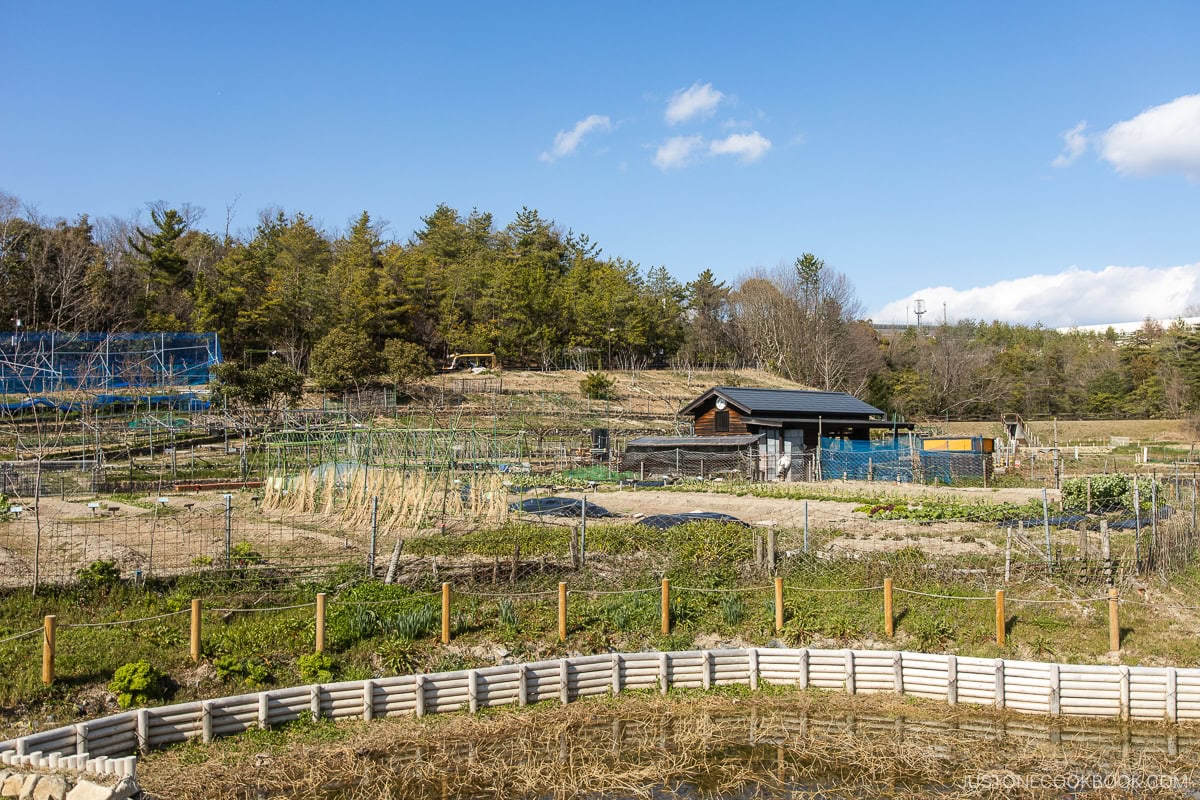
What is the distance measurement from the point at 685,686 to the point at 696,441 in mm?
22822

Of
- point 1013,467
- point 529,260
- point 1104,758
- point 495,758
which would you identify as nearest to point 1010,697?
point 1104,758

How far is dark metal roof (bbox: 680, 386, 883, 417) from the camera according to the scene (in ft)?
122

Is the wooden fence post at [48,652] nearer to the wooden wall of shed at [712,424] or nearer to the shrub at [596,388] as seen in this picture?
the wooden wall of shed at [712,424]

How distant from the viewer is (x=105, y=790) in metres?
8.02

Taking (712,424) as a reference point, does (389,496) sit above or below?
below

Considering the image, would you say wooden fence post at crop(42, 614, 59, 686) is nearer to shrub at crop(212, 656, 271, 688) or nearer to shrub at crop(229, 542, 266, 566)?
shrub at crop(212, 656, 271, 688)

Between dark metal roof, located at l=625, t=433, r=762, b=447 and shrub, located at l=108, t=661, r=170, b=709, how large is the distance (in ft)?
81.5

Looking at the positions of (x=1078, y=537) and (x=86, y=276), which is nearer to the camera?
(x=1078, y=537)

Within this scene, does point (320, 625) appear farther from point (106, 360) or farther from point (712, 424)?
point (106, 360)

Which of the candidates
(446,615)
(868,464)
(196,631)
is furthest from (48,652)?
(868,464)

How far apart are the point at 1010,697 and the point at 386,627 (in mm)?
8377

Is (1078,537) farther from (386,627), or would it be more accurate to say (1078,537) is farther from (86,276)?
(86,276)

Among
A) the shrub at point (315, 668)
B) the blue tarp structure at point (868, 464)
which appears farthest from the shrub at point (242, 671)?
the blue tarp structure at point (868, 464)

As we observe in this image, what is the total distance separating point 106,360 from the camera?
44.5m
